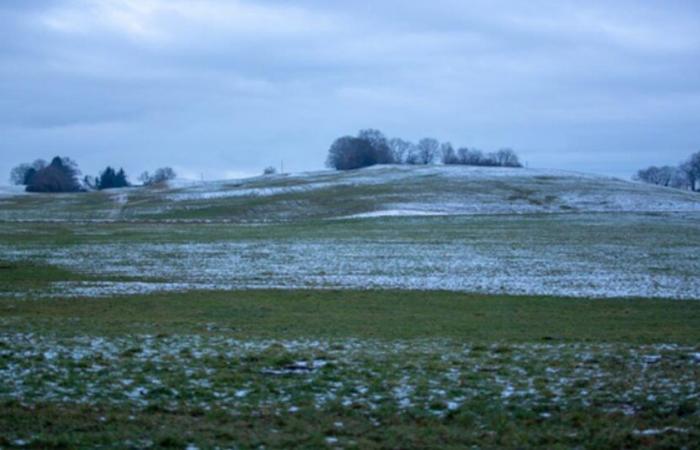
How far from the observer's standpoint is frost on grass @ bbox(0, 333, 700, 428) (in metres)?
11.6

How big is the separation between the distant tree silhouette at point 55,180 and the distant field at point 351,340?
115135 millimetres

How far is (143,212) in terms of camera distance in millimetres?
88562

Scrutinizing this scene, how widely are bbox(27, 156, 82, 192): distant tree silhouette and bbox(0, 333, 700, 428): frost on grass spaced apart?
161732mm

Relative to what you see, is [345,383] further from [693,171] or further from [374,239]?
[693,171]

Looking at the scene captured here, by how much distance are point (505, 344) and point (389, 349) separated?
286 centimetres

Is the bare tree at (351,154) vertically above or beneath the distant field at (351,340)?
above

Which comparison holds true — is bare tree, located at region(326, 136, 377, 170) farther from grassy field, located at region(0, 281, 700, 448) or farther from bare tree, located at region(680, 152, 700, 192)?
grassy field, located at region(0, 281, 700, 448)

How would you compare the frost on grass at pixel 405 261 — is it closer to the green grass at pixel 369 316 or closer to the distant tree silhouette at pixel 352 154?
the green grass at pixel 369 316

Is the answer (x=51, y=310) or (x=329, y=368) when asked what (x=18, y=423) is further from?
(x=51, y=310)

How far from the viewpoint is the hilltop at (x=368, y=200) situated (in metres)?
83.9

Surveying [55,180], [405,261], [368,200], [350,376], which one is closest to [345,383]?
[350,376]

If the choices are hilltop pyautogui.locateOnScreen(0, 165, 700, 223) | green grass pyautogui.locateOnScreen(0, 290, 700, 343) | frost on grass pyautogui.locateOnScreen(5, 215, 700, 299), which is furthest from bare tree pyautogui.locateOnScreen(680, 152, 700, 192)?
green grass pyautogui.locateOnScreen(0, 290, 700, 343)

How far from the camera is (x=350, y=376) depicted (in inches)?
523

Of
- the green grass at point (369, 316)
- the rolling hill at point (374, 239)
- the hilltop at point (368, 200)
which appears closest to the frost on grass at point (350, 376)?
the green grass at point (369, 316)
